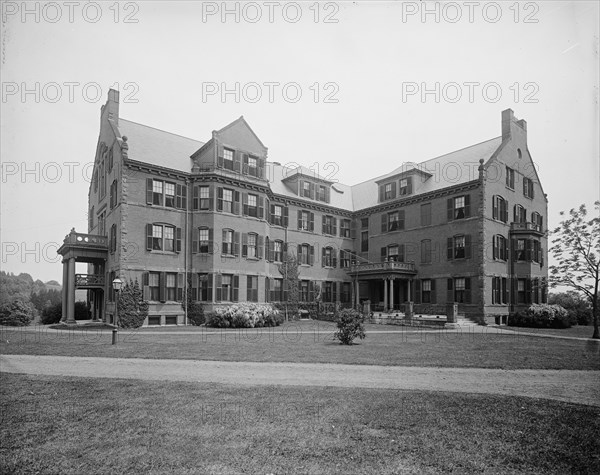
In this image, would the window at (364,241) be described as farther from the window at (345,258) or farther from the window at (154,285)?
the window at (154,285)

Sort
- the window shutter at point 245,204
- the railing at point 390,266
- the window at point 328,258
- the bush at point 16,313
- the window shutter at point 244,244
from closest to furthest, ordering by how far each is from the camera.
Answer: the bush at point 16,313, the window shutter at point 244,244, the window shutter at point 245,204, the railing at point 390,266, the window at point 328,258

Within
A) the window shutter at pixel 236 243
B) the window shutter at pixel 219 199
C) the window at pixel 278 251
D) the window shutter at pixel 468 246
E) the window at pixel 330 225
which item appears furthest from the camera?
the window at pixel 330 225

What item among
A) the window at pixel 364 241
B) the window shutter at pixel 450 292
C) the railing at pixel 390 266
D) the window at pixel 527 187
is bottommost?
the window shutter at pixel 450 292

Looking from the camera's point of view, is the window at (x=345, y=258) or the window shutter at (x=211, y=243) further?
the window at (x=345, y=258)

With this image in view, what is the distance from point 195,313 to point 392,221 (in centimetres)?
2033

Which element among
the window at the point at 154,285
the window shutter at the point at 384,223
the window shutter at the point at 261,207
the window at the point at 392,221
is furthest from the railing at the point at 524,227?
A: the window at the point at 154,285

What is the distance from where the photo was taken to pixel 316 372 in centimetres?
1227

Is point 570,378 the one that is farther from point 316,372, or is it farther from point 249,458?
point 249,458

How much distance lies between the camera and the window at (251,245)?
3388 cm

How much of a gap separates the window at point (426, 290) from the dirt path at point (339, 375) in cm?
2432

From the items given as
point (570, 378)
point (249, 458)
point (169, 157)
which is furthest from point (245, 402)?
point (169, 157)

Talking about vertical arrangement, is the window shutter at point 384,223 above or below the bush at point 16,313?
above

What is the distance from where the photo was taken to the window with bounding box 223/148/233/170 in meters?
33.3

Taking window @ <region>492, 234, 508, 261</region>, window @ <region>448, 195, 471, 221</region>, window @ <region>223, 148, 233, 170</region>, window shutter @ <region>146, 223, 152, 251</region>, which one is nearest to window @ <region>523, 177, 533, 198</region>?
window @ <region>492, 234, 508, 261</region>
